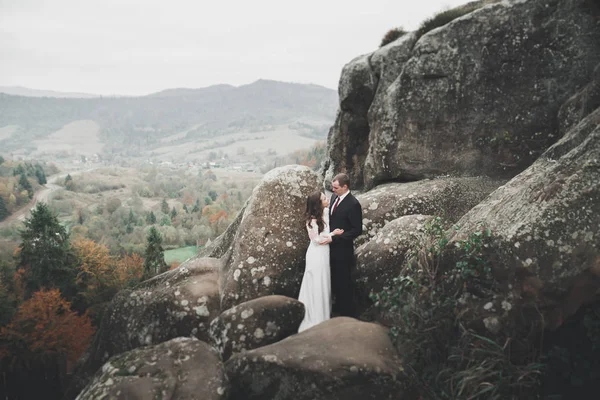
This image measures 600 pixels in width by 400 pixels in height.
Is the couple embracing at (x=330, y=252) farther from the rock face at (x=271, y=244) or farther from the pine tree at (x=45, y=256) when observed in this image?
the pine tree at (x=45, y=256)

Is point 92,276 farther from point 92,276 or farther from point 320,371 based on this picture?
point 320,371

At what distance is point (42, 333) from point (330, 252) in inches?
1515

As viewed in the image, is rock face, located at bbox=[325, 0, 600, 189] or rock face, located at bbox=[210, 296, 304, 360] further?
rock face, located at bbox=[325, 0, 600, 189]

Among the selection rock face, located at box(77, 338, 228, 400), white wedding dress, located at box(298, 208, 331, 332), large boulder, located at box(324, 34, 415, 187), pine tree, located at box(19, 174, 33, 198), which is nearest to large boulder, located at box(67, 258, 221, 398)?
white wedding dress, located at box(298, 208, 331, 332)

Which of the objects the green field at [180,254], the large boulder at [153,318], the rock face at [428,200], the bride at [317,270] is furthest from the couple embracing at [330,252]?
the green field at [180,254]

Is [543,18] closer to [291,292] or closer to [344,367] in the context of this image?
[291,292]

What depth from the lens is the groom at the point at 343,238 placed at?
8688mm

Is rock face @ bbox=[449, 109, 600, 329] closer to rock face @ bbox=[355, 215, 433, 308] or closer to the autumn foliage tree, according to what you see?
rock face @ bbox=[355, 215, 433, 308]

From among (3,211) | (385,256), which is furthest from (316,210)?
(3,211)

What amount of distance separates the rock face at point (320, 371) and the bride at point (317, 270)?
188 cm

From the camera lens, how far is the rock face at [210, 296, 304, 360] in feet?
25.0

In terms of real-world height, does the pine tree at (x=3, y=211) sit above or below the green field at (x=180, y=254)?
above

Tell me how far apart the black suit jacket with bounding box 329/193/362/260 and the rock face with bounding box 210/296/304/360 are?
1.57 m

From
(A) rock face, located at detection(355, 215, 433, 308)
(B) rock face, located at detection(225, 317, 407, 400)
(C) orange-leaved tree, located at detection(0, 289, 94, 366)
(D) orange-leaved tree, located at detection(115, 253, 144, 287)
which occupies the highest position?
(A) rock face, located at detection(355, 215, 433, 308)
